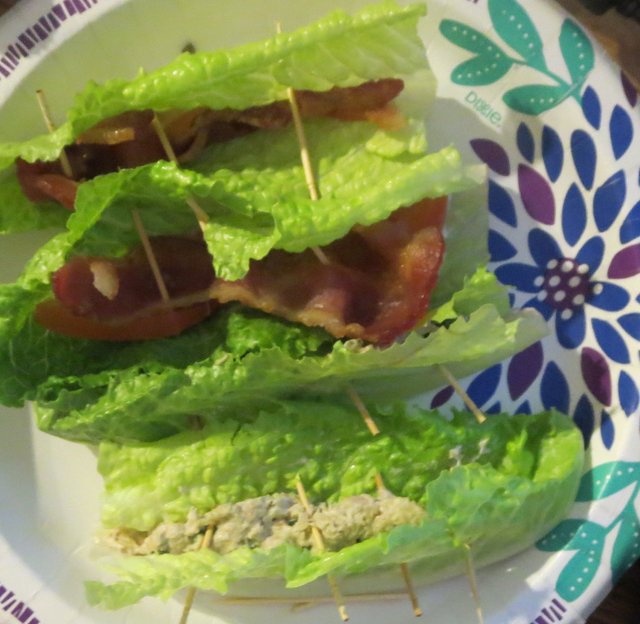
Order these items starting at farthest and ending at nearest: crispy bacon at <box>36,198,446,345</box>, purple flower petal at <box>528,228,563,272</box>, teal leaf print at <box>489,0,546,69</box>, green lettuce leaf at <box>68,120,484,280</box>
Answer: purple flower petal at <box>528,228,563,272</box>, teal leaf print at <box>489,0,546,69</box>, crispy bacon at <box>36,198,446,345</box>, green lettuce leaf at <box>68,120,484,280</box>

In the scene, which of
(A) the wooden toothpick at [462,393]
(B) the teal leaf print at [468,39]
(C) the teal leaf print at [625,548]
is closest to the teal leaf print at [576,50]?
(B) the teal leaf print at [468,39]

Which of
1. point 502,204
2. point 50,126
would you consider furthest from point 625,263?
point 50,126

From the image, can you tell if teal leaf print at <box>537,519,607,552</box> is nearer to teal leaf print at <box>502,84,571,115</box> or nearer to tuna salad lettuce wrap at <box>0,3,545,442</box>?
tuna salad lettuce wrap at <box>0,3,545,442</box>

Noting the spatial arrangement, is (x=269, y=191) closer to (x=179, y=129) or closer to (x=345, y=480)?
(x=179, y=129)

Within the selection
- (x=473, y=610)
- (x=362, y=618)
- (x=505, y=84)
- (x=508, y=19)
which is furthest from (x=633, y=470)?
(x=508, y=19)

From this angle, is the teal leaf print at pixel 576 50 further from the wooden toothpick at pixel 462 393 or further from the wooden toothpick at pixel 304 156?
the wooden toothpick at pixel 462 393

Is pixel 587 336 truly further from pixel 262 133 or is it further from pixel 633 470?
pixel 262 133

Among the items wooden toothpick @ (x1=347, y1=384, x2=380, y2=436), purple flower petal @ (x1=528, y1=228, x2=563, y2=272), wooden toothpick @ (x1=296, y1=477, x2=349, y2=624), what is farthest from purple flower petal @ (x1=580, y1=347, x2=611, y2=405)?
wooden toothpick @ (x1=296, y1=477, x2=349, y2=624)
